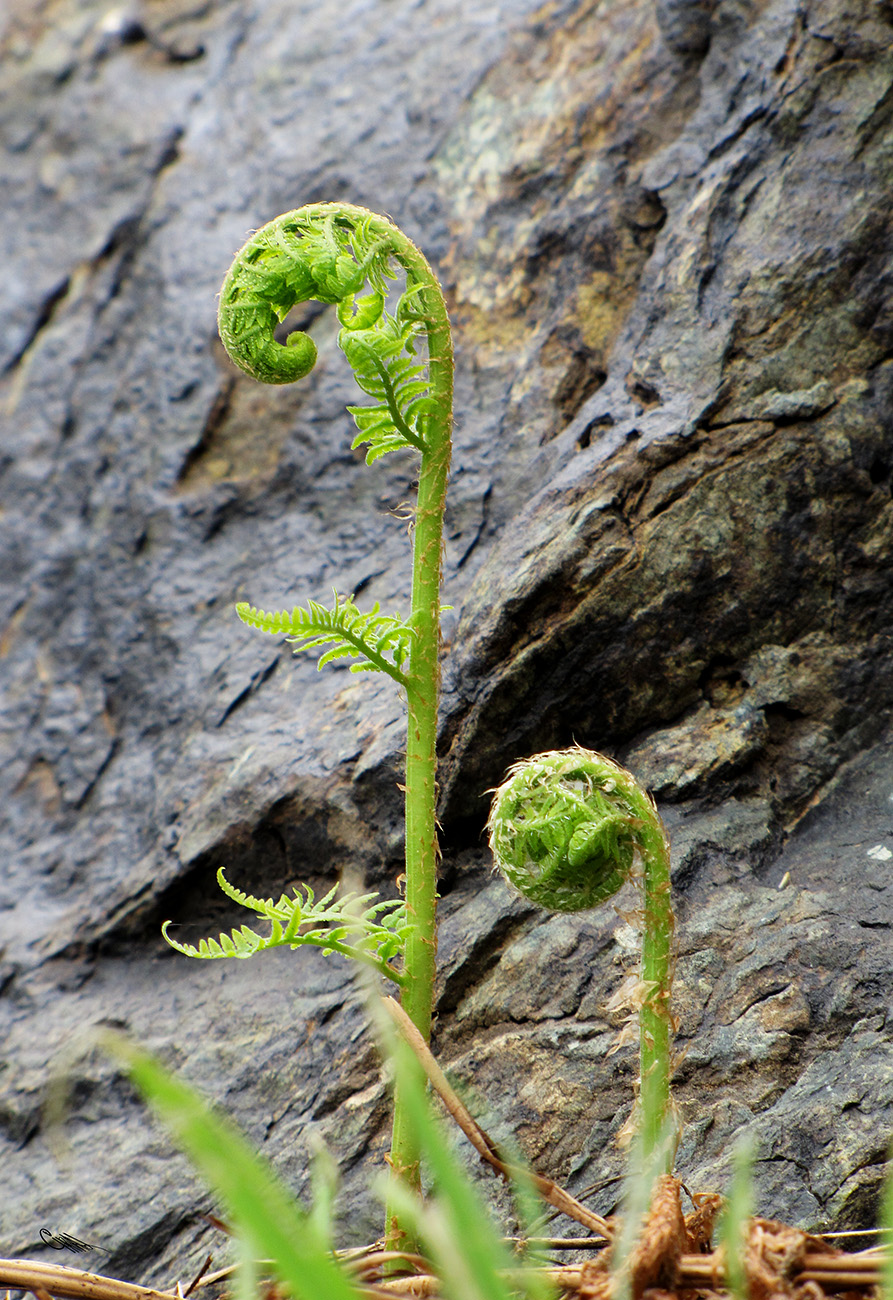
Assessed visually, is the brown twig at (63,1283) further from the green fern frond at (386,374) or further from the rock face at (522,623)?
the green fern frond at (386,374)

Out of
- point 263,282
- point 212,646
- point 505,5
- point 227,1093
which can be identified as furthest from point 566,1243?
point 505,5

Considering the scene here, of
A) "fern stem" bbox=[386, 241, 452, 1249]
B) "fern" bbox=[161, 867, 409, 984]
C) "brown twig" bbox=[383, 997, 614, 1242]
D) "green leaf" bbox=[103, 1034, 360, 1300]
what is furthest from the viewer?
→ "fern stem" bbox=[386, 241, 452, 1249]

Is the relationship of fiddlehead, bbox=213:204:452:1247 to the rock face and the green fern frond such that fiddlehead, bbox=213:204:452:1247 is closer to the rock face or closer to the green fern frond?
the green fern frond
